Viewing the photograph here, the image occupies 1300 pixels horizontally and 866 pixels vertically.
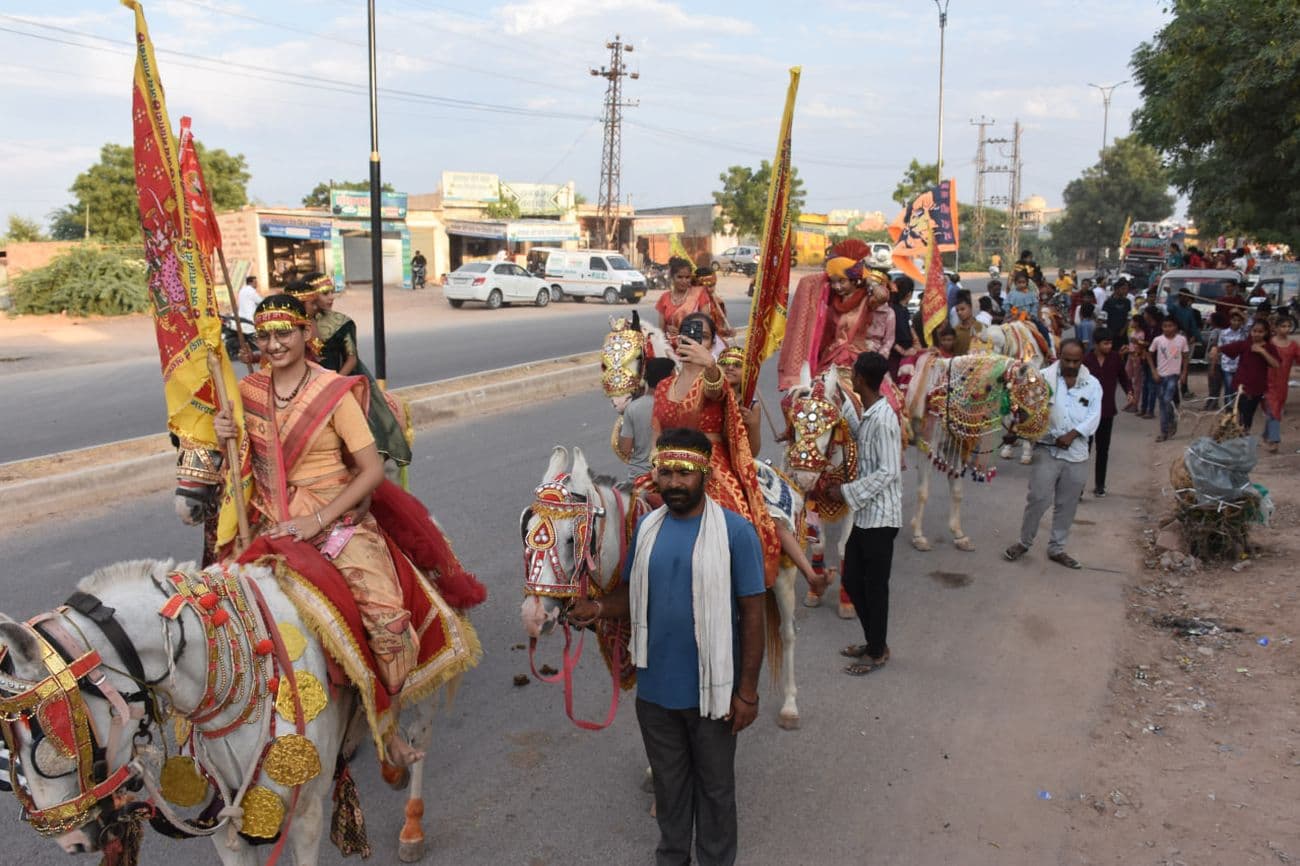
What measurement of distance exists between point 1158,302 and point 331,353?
20.2 m

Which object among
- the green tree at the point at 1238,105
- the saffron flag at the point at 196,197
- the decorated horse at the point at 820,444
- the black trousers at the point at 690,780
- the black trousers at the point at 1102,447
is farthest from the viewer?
the green tree at the point at 1238,105

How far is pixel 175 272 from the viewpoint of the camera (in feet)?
12.4

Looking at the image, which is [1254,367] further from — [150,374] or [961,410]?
[150,374]

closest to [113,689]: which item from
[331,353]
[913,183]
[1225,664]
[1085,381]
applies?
[331,353]

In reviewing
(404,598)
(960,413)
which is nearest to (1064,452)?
(960,413)

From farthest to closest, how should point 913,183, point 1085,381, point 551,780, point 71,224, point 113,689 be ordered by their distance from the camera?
point 913,183 → point 71,224 → point 1085,381 → point 551,780 → point 113,689

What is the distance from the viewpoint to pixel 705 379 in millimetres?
4391

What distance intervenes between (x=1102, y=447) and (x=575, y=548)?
26.9 feet

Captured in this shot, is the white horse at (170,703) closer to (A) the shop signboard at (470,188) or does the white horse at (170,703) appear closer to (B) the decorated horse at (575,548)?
(B) the decorated horse at (575,548)

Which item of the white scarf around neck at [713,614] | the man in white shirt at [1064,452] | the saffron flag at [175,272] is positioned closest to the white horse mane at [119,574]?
the saffron flag at [175,272]

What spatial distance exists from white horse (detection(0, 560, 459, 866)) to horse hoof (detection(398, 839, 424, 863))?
0.67 m

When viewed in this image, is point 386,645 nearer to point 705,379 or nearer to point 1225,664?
point 705,379

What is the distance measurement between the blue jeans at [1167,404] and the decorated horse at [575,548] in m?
11.1

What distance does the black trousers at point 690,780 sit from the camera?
3.59m
